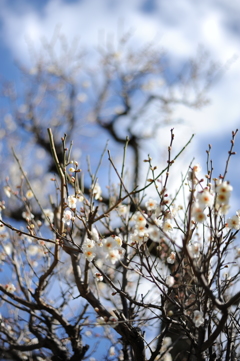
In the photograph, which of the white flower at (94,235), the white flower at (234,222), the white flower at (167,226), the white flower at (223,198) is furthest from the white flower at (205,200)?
the white flower at (94,235)

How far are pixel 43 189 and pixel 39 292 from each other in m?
7.05

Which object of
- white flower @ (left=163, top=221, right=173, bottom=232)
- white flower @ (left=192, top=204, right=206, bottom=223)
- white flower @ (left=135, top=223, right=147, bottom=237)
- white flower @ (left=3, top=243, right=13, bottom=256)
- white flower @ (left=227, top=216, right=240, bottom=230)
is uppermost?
white flower @ (left=3, top=243, right=13, bottom=256)

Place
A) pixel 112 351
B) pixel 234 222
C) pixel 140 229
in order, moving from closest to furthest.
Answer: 1. pixel 234 222
2. pixel 140 229
3. pixel 112 351

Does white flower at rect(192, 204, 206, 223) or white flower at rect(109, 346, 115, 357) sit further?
white flower at rect(109, 346, 115, 357)

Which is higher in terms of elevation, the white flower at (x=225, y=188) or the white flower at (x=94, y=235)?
the white flower at (x=94, y=235)

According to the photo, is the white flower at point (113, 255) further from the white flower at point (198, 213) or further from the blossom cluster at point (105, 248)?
the white flower at point (198, 213)

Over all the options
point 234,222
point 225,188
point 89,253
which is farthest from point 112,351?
point 225,188

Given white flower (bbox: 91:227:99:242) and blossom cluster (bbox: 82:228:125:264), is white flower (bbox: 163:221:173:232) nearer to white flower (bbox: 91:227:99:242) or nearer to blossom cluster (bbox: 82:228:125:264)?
blossom cluster (bbox: 82:228:125:264)

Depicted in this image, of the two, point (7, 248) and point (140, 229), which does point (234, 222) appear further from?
point (7, 248)

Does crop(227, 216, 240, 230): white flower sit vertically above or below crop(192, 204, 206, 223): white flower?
above

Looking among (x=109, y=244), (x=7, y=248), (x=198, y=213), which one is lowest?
(x=198, y=213)

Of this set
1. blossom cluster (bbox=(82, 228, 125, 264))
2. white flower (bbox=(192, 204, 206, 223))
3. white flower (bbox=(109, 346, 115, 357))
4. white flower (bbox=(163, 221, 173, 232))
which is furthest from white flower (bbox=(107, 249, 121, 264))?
white flower (bbox=(109, 346, 115, 357))

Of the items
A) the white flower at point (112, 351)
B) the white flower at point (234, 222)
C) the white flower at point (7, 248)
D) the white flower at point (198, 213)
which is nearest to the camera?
the white flower at point (198, 213)

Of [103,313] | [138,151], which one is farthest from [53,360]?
[138,151]
